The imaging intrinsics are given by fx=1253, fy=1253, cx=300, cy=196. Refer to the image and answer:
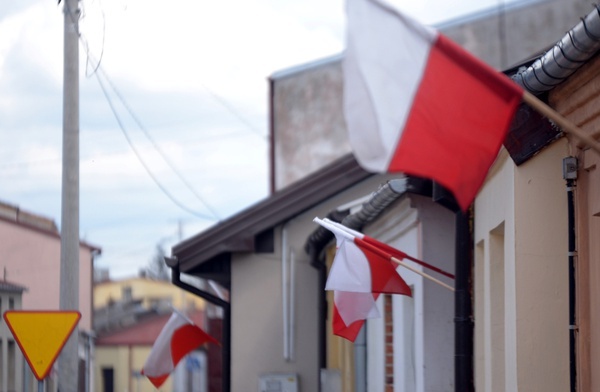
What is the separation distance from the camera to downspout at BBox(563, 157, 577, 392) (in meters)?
6.38

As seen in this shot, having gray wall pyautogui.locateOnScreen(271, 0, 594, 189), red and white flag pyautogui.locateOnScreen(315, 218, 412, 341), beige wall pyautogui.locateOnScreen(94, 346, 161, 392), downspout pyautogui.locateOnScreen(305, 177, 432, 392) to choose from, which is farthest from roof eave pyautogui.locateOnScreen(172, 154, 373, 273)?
beige wall pyautogui.locateOnScreen(94, 346, 161, 392)

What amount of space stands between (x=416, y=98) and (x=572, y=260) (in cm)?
232

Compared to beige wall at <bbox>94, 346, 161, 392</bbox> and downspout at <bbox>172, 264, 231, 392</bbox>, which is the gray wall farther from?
beige wall at <bbox>94, 346, 161, 392</bbox>

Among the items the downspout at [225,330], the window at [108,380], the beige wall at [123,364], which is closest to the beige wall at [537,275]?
the downspout at [225,330]

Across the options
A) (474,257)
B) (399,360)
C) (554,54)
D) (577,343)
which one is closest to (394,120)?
(554,54)

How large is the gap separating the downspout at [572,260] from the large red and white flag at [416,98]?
1999 millimetres

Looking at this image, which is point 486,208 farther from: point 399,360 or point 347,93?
point 347,93

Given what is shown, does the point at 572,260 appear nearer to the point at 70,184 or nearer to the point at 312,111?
the point at 70,184

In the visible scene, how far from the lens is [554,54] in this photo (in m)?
5.68

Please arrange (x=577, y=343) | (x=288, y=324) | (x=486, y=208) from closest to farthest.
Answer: (x=577, y=343) < (x=486, y=208) < (x=288, y=324)

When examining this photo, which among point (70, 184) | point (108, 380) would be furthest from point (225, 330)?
point (108, 380)

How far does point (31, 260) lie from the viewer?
26.6m

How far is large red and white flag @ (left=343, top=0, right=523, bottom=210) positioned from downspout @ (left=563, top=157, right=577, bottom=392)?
6.56ft

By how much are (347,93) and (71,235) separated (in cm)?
844
